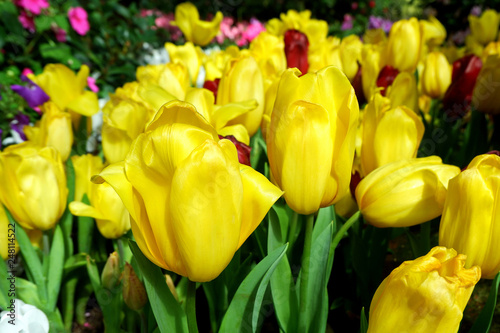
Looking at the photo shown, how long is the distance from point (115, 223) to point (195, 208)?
0.47m

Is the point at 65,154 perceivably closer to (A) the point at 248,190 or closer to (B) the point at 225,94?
(B) the point at 225,94

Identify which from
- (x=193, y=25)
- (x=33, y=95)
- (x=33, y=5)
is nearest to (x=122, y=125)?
(x=33, y=95)

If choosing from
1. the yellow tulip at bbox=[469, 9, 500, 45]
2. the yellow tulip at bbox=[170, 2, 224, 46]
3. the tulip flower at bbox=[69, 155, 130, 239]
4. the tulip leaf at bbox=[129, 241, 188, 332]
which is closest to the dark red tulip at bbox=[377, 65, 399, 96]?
the tulip flower at bbox=[69, 155, 130, 239]

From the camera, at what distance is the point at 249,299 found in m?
0.67

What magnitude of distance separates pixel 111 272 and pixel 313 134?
48cm

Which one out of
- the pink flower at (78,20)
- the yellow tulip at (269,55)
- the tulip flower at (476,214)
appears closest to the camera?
the tulip flower at (476,214)

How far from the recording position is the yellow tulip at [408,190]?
715 millimetres

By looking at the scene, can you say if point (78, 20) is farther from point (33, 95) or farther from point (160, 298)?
point (160, 298)

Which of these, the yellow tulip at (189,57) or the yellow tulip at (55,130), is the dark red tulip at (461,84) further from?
the yellow tulip at (55,130)

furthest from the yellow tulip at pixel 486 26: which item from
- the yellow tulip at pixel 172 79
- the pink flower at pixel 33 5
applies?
the pink flower at pixel 33 5

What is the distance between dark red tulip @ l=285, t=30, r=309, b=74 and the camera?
4.76ft

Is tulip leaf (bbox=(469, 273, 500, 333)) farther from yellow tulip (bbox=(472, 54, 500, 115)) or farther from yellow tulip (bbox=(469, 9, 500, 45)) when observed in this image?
yellow tulip (bbox=(469, 9, 500, 45))

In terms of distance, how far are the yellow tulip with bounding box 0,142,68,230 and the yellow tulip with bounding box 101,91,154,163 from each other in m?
0.15

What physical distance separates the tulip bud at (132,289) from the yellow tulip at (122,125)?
342mm
